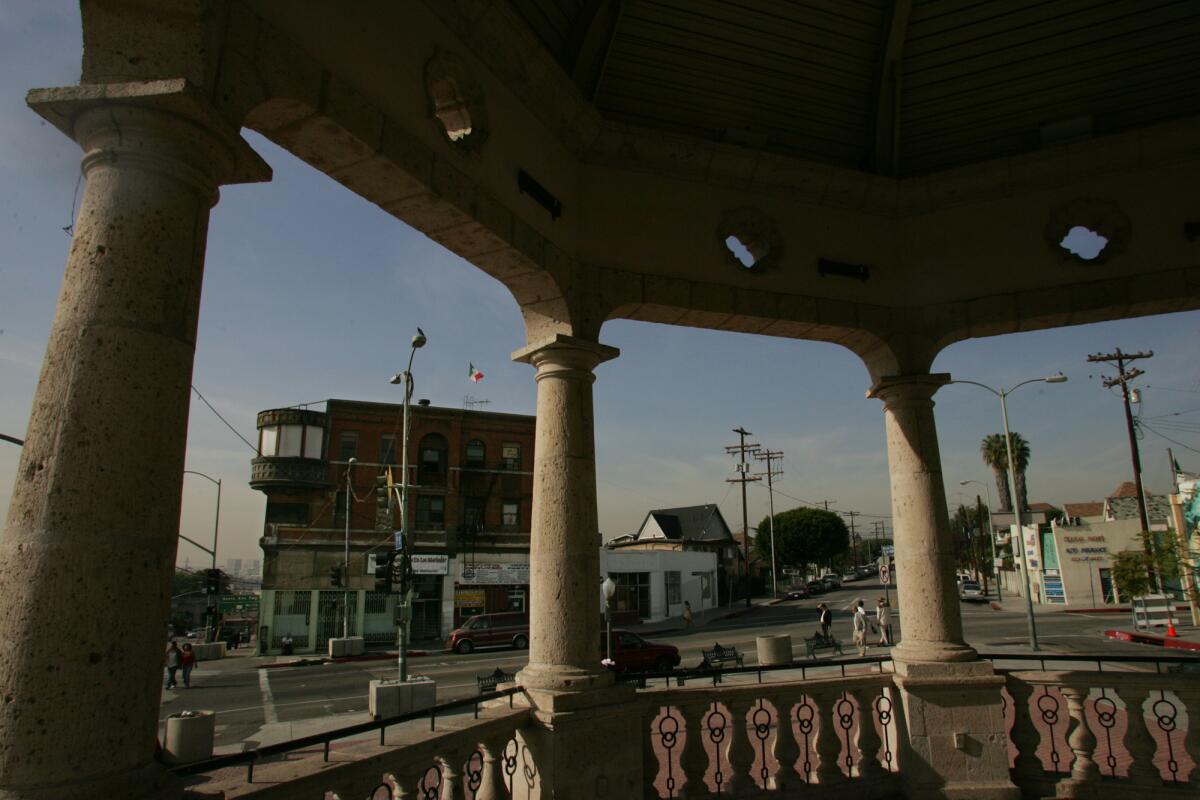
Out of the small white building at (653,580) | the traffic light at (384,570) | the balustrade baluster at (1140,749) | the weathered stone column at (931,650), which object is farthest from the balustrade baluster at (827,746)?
the small white building at (653,580)

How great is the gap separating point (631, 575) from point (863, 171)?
33.4 m

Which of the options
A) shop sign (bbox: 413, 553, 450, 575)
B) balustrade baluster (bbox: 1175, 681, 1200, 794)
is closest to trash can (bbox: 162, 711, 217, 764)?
balustrade baluster (bbox: 1175, 681, 1200, 794)

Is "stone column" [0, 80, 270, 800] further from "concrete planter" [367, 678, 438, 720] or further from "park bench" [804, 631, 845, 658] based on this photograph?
"park bench" [804, 631, 845, 658]

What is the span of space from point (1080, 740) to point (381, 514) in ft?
93.6

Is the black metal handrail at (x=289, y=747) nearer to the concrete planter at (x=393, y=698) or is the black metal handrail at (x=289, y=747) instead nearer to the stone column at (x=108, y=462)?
the stone column at (x=108, y=462)

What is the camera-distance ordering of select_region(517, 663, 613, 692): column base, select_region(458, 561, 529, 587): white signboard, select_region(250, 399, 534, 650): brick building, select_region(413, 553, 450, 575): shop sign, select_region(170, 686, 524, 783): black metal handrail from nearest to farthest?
1. select_region(170, 686, 524, 783): black metal handrail
2. select_region(517, 663, 613, 692): column base
3. select_region(250, 399, 534, 650): brick building
4. select_region(413, 553, 450, 575): shop sign
5. select_region(458, 561, 529, 587): white signboard

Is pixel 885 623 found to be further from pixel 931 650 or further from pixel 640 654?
pixel 931 650

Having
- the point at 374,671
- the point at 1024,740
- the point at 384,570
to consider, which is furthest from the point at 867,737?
the point at 374,671

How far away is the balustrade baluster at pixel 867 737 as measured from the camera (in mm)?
5500

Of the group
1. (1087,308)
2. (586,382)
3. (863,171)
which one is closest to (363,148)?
(586,382)

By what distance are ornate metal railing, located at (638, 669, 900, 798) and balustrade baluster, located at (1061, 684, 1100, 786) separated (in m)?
1.25

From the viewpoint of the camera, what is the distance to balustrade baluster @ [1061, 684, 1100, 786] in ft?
17.8

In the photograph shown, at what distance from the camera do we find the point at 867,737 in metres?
5.62

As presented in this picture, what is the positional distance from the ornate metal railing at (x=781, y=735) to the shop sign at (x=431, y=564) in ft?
91.8
